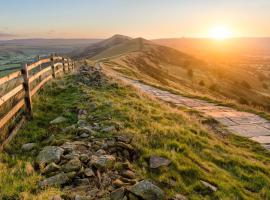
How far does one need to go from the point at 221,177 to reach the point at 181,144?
5.12 ft

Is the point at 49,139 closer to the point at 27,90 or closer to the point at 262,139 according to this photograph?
the point at 27,90

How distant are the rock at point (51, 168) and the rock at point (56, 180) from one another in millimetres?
309

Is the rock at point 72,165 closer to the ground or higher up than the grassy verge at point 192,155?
higher up

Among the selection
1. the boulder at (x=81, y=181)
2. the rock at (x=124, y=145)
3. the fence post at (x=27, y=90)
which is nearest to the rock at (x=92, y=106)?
the fence post at (x=27, y=90)

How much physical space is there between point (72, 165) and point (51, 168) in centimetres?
40

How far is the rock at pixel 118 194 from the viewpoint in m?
5.25

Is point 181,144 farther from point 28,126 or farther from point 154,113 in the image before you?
point 28,126

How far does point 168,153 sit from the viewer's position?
289 inches

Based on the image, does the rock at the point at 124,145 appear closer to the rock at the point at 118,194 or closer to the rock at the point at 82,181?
the rock at the point at 82,181

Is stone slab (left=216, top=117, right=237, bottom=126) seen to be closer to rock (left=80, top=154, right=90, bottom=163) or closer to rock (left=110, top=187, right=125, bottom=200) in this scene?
rock (left=80, top=154, right=90, bottom=163)

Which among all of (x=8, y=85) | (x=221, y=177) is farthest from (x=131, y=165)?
(x=8, y=85)

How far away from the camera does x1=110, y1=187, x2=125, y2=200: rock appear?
5.25m

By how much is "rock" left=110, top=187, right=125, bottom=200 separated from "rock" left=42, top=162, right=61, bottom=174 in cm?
138

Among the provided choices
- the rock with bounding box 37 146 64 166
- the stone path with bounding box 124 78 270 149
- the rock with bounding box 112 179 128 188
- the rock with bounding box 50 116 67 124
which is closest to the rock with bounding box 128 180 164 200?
Answer: the rock with bounding box 112 179 128 188
